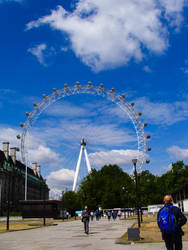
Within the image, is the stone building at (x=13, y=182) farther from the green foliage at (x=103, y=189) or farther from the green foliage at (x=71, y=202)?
the green foliage at (x=103, y=189)

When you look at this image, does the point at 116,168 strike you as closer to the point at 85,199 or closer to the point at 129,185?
the point at 85,199

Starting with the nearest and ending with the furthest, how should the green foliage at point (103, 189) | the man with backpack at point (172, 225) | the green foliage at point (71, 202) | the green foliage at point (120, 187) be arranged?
the man with backpack at point (172, 225) < the green foliage at point (120, 187) < the green foliage at point (103, 189) < the green foliage at point (71, 202)

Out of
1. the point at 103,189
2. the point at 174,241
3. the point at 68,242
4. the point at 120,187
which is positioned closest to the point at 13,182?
the point at 103,189

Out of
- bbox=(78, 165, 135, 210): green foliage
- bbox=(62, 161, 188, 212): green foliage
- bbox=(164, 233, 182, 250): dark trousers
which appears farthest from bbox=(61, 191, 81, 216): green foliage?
bbox=(164, 233, 182, 250): dark trousers

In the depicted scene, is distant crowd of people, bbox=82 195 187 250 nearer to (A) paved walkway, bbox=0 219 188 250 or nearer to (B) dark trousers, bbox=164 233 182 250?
(B) dark trousers, bbox=164 233 182 250

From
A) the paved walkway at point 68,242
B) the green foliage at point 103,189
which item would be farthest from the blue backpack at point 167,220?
the green foliage at point 103,189

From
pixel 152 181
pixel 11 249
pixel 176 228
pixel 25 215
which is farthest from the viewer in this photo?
pixel 152 181

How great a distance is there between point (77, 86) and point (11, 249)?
55513mm

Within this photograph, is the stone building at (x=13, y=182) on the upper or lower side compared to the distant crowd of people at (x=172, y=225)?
upper

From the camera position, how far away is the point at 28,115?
236 feet

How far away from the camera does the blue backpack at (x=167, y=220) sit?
8289mm

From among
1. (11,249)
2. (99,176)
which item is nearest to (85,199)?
(99,176)

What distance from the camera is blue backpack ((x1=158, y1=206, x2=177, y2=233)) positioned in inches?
326

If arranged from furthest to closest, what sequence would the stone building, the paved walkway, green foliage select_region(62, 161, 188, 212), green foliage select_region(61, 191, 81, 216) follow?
green foliage select_region(61, 191, 81, 216)
the stone building
green foliage select_region(62, 161, 188, 212)
the paved walkway
